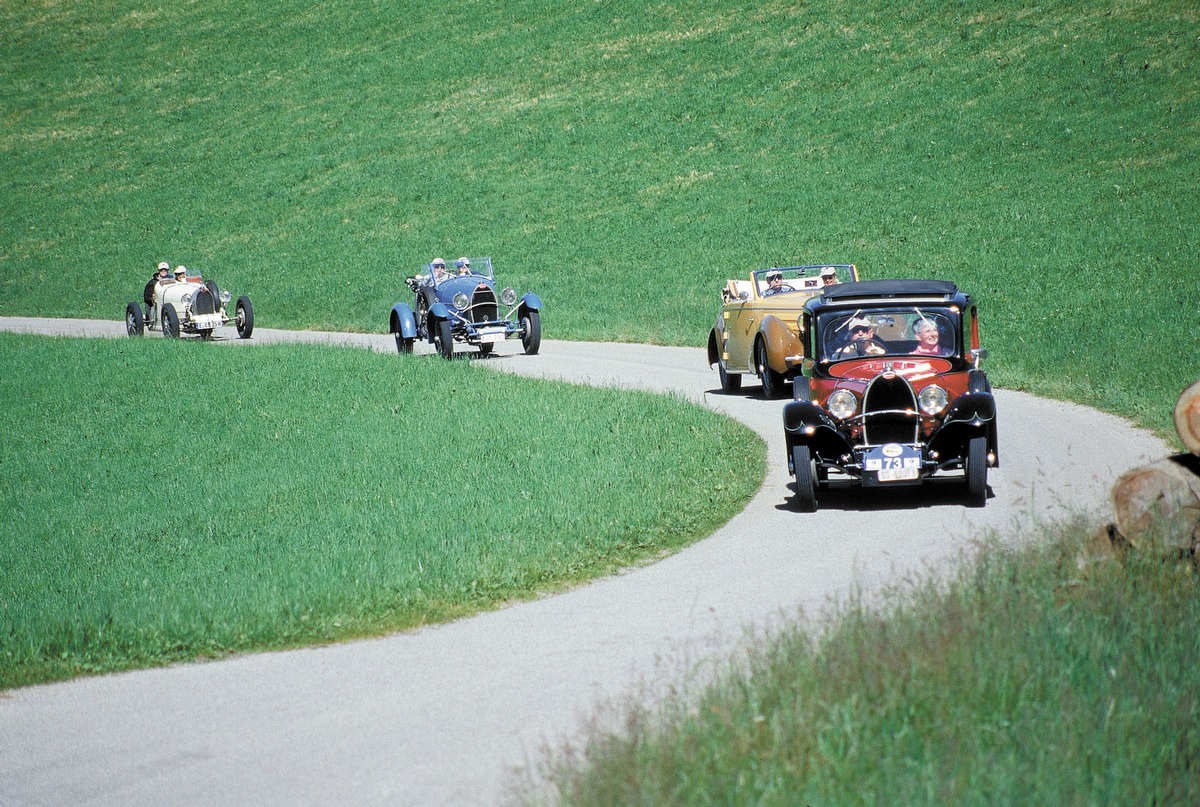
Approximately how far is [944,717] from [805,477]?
6.06 meters

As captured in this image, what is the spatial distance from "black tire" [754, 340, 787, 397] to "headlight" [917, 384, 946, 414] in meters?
6.76

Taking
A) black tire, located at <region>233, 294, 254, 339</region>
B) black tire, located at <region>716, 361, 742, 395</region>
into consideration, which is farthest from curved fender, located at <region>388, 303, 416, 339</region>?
black tire, located at <region>716, 361, 742, 395</region>

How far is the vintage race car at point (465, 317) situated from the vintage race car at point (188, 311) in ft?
19.9

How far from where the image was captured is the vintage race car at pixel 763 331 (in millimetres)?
18047

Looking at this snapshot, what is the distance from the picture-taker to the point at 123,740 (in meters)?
6.17

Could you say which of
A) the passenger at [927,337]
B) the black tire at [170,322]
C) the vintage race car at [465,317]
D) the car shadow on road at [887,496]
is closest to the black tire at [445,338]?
the vintage race car at [465,317]

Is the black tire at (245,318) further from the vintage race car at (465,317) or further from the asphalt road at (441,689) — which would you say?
the asphalt road at (441,689)

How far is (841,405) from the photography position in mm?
11500

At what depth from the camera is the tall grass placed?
4.45 metres

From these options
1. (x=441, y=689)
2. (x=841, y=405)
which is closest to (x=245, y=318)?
(x=841, y=405)

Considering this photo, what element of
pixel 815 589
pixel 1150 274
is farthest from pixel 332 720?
pixel 1150 274

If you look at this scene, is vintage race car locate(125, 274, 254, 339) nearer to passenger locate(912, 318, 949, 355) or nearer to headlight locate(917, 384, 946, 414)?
passenger locate(912, 318, 949, 355)

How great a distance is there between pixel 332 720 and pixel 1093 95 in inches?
1585

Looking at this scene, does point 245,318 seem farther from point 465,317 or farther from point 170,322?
point 465,317
